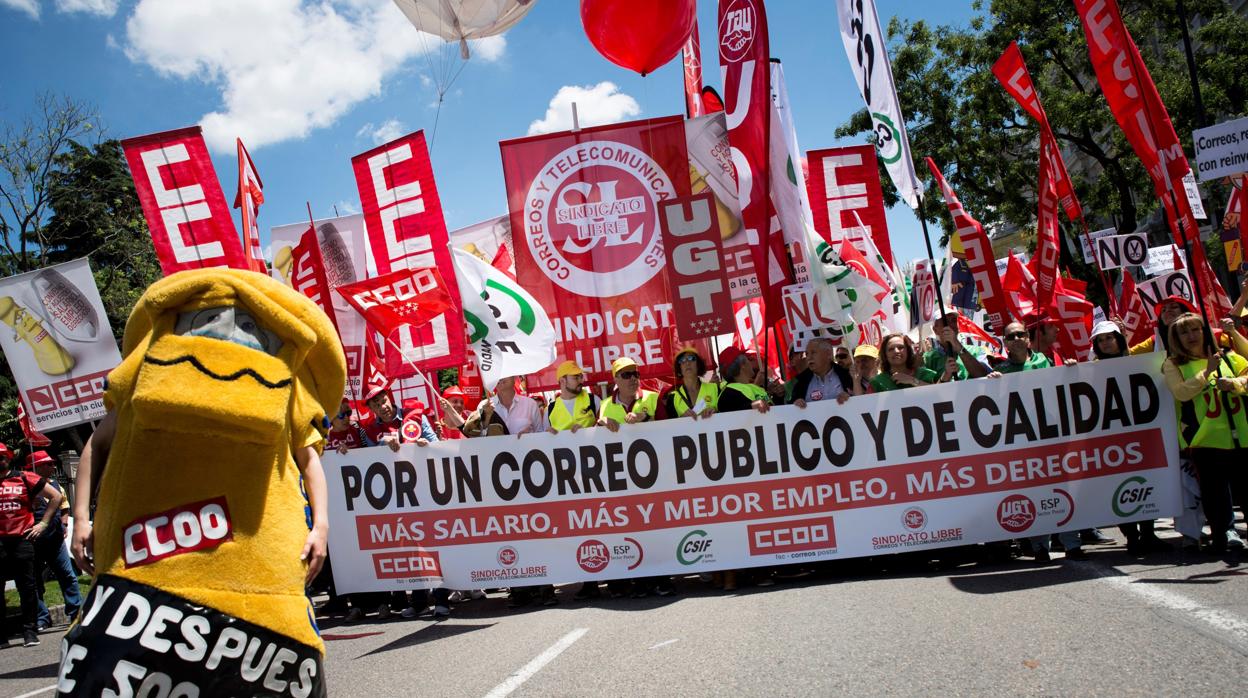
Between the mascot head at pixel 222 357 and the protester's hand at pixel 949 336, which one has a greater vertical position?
the mascot head at pixel 222 357

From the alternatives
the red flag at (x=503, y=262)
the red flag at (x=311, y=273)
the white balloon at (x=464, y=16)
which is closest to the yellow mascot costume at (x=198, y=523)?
the red flag at (x=311, y=273)

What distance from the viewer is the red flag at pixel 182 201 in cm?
1048

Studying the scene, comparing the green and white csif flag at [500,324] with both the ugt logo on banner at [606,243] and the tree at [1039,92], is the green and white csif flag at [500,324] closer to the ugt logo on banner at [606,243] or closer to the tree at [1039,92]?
the ugt logo on banner at [606,243]

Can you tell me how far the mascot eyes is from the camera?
9.92 ft

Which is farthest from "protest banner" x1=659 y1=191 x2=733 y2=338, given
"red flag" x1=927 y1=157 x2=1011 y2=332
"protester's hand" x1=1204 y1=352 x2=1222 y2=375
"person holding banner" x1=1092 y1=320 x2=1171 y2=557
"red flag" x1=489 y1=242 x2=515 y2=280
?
"red flag" x1=927 y1=157 x2=1011 y2=332

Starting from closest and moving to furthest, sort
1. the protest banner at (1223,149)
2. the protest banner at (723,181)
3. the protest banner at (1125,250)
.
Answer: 1. the protest banner at (1223,149)
2. the protest banner at (723,181)
3. the protest banner at (1125,250)

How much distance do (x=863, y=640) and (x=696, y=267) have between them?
451cm

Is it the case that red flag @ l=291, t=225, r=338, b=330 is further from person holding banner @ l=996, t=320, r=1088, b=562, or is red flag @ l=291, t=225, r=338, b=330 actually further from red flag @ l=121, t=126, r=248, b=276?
person holding banner @ l=996, t=320, r=1088, b=562

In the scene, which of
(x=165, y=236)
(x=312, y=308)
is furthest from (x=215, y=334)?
(x=165, y=236)

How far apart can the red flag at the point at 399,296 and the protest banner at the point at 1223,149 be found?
756cm

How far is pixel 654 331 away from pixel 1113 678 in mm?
5877

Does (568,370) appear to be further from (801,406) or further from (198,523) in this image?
(198,523)

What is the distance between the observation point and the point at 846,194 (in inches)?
517

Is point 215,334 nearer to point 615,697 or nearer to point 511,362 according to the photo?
point 615,697
